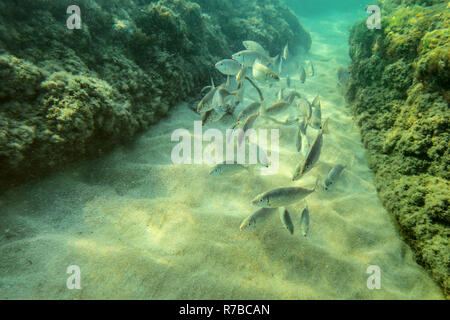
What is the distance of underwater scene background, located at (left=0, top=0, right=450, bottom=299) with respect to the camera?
2357mm

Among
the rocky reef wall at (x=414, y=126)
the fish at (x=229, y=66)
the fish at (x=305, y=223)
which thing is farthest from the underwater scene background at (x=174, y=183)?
the fish at (x=229, y=66)

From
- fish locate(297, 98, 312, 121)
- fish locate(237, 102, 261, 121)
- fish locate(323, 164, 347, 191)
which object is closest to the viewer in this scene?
fish locate(323, 164, 347, 191)

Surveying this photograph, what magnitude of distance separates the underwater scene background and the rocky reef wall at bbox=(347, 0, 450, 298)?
2cm

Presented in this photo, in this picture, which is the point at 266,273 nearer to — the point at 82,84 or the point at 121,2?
the point at 82,84

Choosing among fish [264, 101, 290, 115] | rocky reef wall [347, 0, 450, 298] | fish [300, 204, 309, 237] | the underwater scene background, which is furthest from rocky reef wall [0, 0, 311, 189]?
rocky reef wall [347, 0, 450, 298]

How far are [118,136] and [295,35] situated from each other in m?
12.7

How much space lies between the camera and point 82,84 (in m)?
3.03

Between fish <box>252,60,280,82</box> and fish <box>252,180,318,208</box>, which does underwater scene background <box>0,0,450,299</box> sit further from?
fish <box>252,180,318,208</box>

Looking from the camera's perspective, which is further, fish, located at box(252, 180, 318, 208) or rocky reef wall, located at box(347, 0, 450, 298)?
rocky reef wall, located at box(347, 0, 450, 298)

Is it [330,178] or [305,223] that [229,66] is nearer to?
[330,178]

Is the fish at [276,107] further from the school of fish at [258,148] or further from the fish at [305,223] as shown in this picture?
the fish at [305,223]

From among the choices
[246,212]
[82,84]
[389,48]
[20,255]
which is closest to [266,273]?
[246,212]

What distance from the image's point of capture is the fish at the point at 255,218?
267 cm
